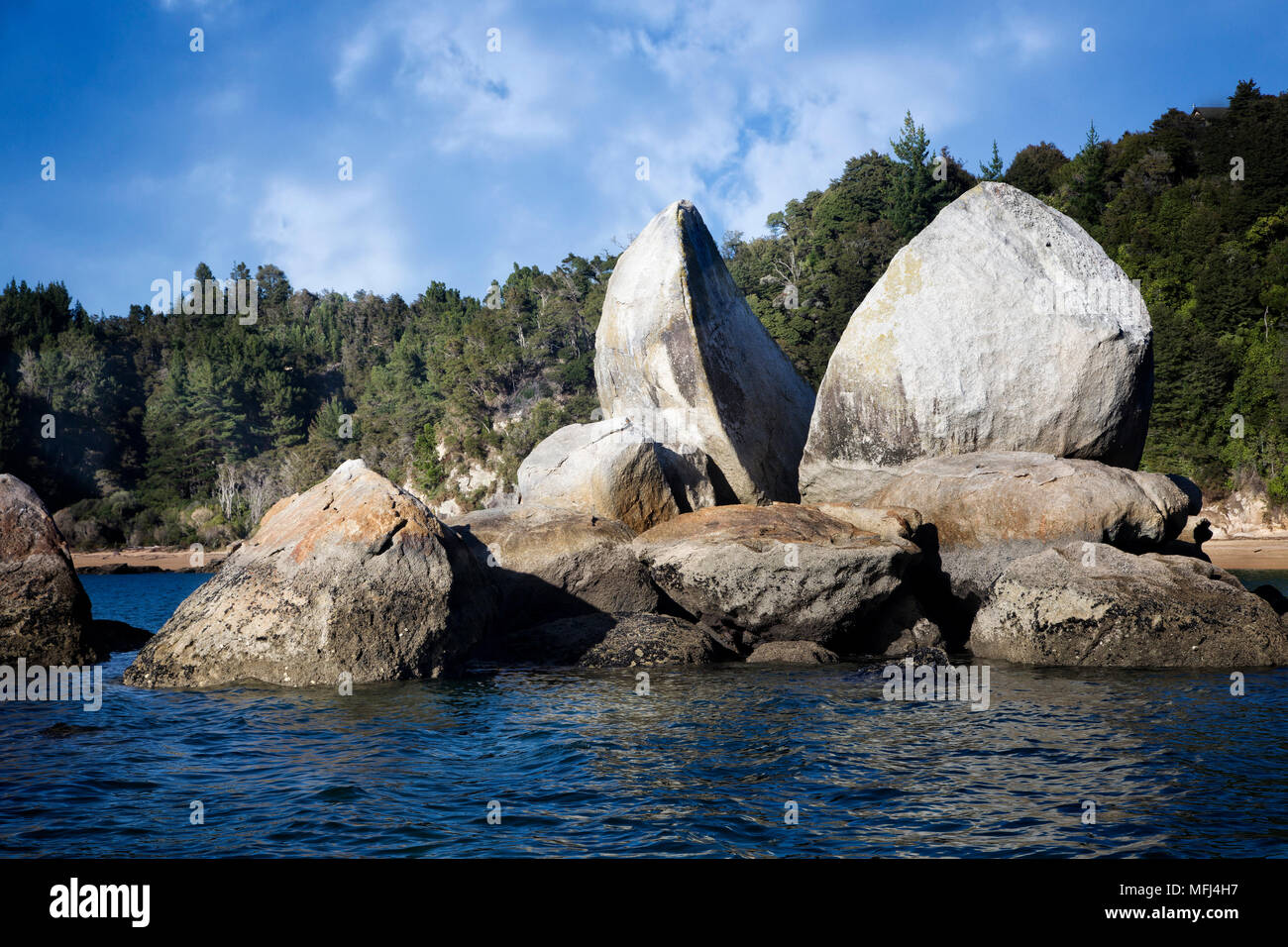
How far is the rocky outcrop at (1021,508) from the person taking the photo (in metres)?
13.0

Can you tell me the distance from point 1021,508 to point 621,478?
17.9 feet

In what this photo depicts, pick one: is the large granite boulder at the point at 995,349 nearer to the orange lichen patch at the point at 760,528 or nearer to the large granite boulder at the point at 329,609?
the orange lichen patch at the point at 760,528

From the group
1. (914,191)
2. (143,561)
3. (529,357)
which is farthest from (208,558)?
(914,191)

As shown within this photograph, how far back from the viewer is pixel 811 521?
13242 millimetres

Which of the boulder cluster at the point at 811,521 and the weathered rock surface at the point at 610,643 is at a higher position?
the boulder cluster at the point at 811,521

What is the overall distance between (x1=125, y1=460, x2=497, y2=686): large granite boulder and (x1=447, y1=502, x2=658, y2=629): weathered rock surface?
1.95 m

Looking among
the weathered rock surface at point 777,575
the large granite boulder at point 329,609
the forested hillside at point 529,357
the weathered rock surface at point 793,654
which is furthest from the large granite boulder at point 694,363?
the forested hillside at point 529,357

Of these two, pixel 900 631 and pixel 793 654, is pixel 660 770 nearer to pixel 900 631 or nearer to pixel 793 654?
pixel 793 654

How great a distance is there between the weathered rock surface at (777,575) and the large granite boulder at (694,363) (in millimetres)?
3524

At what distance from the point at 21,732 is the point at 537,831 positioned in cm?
546

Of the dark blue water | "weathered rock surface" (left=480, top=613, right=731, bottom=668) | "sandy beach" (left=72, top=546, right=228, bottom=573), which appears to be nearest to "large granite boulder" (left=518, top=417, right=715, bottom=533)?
"weathered rock surface" (left=480, top=613, right=731, bottom=668)

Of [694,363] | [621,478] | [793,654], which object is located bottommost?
[793,654]

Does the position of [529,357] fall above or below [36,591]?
above
